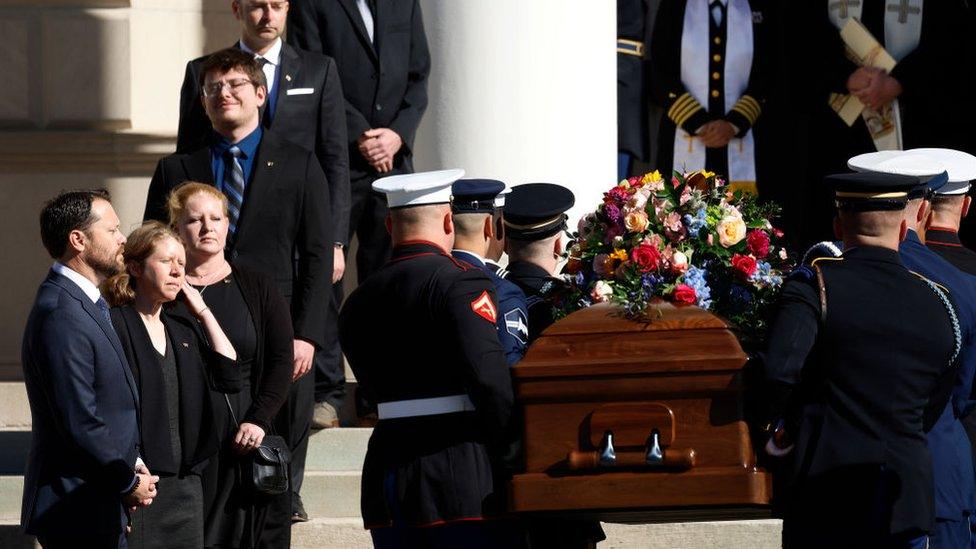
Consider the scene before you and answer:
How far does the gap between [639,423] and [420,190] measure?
94cm

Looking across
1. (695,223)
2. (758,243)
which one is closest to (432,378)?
(695,223)

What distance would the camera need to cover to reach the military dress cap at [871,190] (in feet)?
19.0

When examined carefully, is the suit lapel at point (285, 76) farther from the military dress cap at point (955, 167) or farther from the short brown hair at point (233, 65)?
the military dress cap at point (955, 167)

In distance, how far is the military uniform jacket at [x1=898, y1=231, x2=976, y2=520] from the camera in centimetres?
603

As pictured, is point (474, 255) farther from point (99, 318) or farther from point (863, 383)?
point (863, 383)

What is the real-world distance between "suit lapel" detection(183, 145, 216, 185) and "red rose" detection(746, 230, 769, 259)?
220 cm

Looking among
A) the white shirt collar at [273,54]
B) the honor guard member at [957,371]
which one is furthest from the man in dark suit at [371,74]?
the honor guard member at [957,371]

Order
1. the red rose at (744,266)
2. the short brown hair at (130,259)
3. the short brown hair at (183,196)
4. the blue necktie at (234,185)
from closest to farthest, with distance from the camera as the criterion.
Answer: the red rose at (744,266)
the short brown hair at (130,259)
the short brown hair at (183,196)
the blue necktie at (234,185)

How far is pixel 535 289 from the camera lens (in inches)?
255

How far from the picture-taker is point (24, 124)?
997 cm

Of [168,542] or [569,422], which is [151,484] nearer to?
[168,542]

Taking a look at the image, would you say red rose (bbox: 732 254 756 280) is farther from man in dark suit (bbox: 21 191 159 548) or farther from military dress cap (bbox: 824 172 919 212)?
man in dark suit (bbox: 21 191 159 548)

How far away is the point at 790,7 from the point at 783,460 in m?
5.12

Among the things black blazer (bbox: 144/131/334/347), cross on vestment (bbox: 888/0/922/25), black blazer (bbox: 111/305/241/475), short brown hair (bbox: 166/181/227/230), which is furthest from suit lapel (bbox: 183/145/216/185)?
cross on vestment (bbox: 888/0/922/25)
